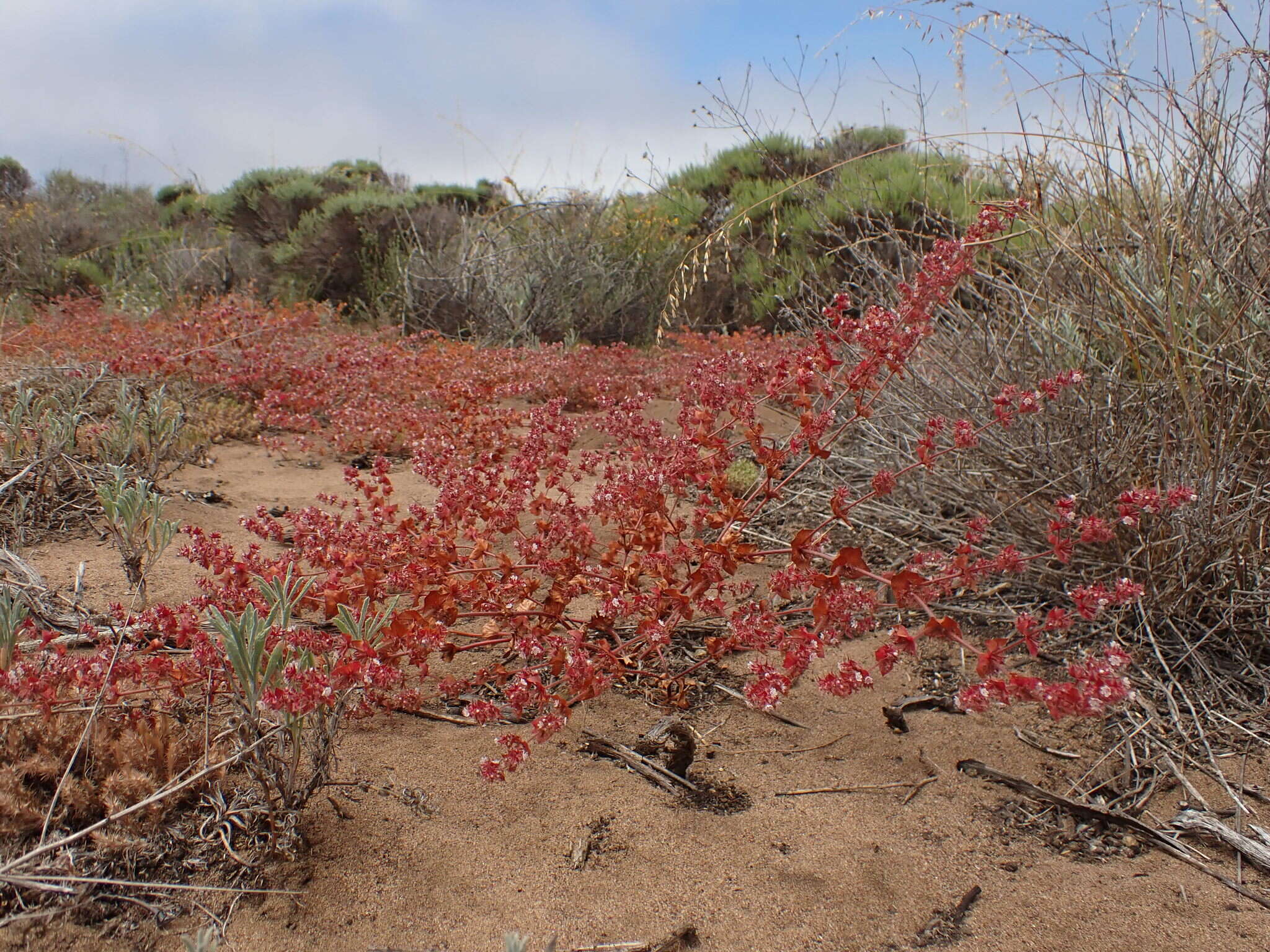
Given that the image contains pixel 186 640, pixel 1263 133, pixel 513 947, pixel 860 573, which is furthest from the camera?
pixel 1263 133

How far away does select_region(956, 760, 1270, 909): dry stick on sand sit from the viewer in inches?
70.1

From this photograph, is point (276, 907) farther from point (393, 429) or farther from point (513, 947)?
point (393, 429)

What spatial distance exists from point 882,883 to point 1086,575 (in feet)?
4.54

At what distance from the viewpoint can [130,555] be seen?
2656 millimetres

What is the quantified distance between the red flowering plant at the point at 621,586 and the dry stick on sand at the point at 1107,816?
0.19m

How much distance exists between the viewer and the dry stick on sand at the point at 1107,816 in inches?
70.1

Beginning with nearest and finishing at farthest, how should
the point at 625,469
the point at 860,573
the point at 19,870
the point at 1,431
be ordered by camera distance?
the point at 19,870 → the point at 860,573 → the point at 625,469 → the point at 1,431

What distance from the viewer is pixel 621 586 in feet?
8.09

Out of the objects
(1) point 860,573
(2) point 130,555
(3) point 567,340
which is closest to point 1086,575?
(1) point 860,573

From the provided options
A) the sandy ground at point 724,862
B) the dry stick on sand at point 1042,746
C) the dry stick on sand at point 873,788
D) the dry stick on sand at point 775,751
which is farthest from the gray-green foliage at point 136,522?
the dry stick on sand at point 1042,746

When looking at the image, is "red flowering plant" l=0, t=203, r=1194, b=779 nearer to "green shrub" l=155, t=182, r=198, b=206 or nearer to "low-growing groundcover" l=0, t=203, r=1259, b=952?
"low-growing groundcover" l=0, t=203, r=1259, b=952

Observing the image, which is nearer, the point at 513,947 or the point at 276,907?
the point at 513,947

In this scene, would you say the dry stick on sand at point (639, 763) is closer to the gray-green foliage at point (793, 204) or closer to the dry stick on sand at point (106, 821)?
the dry stick on sand at point (106, 821)

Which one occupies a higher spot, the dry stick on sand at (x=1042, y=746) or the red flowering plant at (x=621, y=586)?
the red flowering plant at (x=621, y=586)
